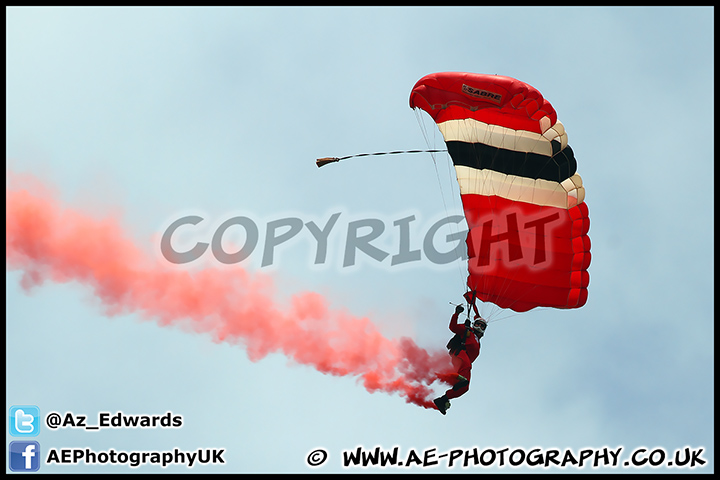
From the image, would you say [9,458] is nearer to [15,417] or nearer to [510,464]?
[15,417]

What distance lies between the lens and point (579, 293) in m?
15.8

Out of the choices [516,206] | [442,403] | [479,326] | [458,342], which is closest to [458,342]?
[458,342]

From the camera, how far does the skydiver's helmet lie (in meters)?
14.5

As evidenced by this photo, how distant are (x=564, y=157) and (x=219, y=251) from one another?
7.66 m

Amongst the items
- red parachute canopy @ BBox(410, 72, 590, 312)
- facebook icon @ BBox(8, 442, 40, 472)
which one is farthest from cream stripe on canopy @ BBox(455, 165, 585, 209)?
facebook icon @ BBox(8, 442, 40, 472)

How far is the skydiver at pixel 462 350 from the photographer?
14031 millimetres

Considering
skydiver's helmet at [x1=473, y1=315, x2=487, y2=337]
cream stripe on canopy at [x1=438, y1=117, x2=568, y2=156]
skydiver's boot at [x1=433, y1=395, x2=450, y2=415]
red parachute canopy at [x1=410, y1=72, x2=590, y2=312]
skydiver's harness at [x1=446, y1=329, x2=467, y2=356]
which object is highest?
cream stripe on canopy at [x1=438, y1=117, x2=568, y2=156]

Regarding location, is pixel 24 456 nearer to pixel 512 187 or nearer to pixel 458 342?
pixel 458 342

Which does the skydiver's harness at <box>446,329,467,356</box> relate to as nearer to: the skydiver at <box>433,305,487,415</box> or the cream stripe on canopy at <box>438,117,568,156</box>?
the skydiver at <box>433,305,487,415</box>

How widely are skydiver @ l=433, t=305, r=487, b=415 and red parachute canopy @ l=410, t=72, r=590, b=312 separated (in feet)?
3.77

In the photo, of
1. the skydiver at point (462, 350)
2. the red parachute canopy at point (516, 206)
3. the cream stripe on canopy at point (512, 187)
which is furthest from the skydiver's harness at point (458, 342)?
the cream stripe on canopy at point (512, 187)

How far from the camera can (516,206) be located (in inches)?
622

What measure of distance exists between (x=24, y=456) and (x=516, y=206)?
35.7 feet

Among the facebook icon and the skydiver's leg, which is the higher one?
the skydiver's leg
